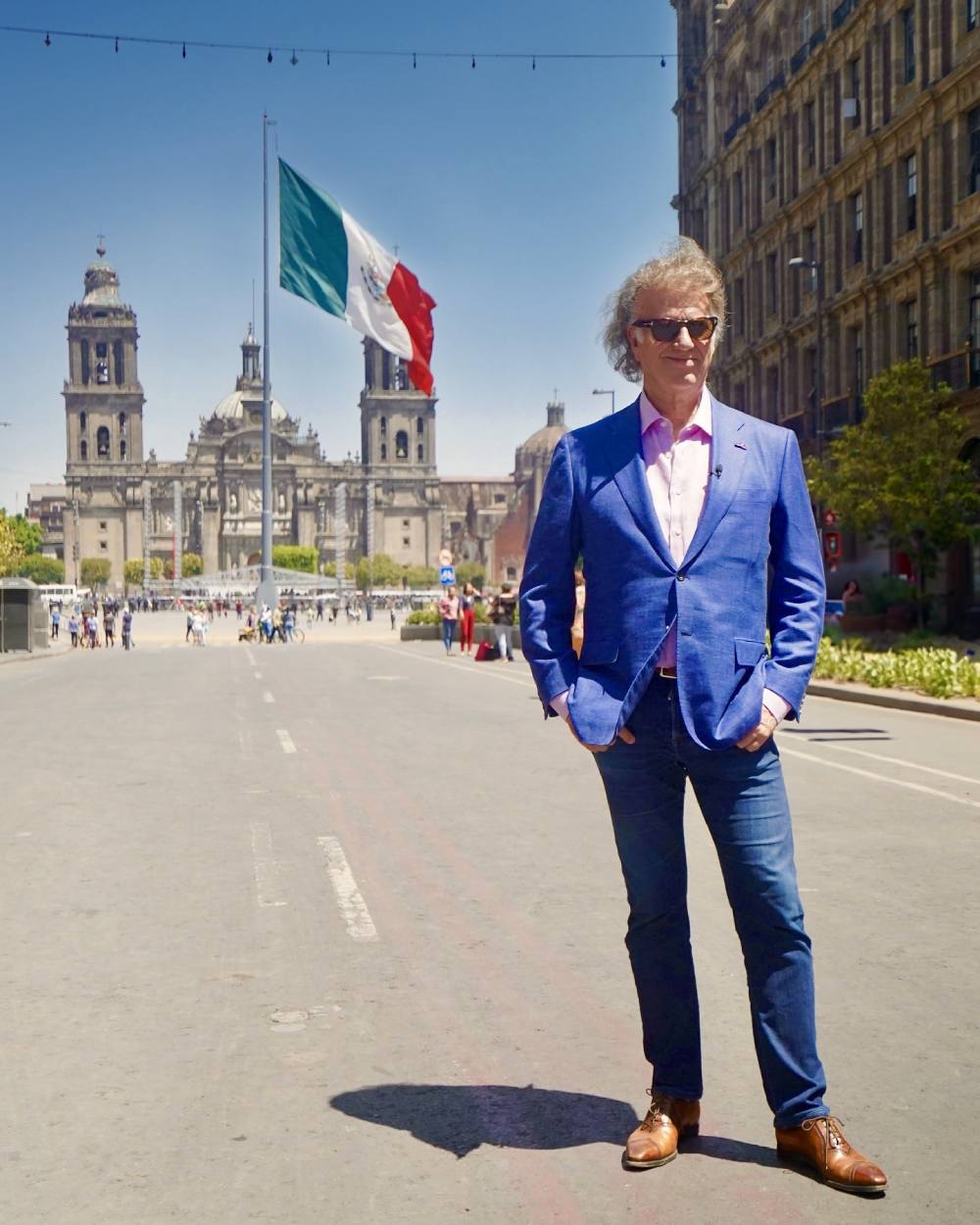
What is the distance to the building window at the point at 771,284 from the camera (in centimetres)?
4350

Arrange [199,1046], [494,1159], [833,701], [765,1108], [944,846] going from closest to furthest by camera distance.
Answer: [494,1159] → [765,1108] → [199,1046] → [944,846] → [833,701]

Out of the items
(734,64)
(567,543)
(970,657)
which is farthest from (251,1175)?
(734,64)

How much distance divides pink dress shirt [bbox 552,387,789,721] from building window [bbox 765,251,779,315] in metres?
40.9

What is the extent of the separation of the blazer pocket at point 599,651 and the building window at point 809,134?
39.2 metres

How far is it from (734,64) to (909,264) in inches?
660

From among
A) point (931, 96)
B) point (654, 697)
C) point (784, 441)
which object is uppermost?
point (931, 96)

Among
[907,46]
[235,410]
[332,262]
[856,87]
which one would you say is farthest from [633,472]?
[235,410]

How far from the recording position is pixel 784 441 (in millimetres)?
3990

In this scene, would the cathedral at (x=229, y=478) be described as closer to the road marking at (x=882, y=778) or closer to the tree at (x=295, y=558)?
the tree at (x=295, y=558)

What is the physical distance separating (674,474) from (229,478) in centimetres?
17248

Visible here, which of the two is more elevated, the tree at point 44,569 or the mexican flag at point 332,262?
the mexican flag at point 332,262

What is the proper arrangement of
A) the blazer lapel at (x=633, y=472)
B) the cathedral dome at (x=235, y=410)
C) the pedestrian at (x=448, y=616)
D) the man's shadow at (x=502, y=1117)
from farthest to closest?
the cathedral dome at (x=235, y=410), the pedestrian at (x=448, y=616), the man's shadow at (x=502, y=1117), the blazer lapel at (x=633, y=472)

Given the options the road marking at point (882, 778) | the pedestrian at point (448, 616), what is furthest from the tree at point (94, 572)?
the road marking at point (882, 778)

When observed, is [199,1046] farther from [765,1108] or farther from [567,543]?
[567,543]
